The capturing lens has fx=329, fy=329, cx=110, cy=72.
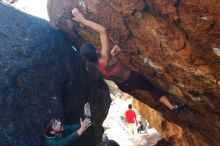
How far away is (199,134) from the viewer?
1009 centimetres

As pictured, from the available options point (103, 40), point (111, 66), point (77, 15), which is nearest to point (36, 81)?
point (77, 15)

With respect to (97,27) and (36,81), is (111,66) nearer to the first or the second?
(97,27)

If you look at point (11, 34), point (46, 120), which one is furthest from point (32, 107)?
point (11, 34)

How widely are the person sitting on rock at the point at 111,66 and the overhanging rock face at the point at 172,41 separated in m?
0.34

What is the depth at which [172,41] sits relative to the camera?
258 inches

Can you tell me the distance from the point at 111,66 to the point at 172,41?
150 centimetres

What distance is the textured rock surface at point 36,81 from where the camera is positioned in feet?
23.9

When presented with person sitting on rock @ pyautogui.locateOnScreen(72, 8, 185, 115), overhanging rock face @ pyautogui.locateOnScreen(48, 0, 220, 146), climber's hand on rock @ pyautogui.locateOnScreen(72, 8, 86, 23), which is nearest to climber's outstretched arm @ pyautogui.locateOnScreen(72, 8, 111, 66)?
person sitting on rock @ pyautogui.locateOnScreen(72, 8, 185, 115)

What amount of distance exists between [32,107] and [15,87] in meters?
0.61

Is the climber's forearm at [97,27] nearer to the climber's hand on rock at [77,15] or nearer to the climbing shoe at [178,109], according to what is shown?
the climber's hand on rock at [77,15]

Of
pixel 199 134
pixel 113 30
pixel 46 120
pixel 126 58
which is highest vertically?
pixel 113 30

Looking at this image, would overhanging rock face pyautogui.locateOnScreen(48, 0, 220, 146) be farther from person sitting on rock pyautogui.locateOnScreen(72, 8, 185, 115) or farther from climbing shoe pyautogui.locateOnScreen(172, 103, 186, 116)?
person sitting on rock pyautogui.locateOnScreen(72, 8, 185, 115)

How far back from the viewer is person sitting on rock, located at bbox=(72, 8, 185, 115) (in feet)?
Answer: 22.9

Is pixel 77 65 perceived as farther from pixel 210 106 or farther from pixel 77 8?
pixel 210 106
